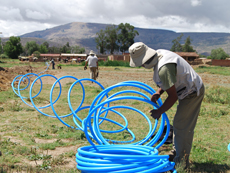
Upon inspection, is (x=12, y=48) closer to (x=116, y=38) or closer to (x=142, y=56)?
(x=116, y=38)

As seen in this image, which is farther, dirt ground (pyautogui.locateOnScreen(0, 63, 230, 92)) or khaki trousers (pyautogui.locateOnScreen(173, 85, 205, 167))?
dirt ground (pyautogui.locateOnScreen(0, 63, 230, 92))

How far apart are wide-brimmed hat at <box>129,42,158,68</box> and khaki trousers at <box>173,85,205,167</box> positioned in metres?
0.78

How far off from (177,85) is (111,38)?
97.5 meters

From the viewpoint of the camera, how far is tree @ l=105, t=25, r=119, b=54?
97.6 m

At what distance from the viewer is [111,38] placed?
9900cm

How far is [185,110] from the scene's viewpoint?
3598 mm

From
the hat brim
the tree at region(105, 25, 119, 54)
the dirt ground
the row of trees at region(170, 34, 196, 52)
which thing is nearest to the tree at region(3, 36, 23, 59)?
the tree at region(105, 25, 119, 54)

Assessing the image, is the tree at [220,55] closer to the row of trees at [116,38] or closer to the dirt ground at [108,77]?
the row of trees at [116,38]

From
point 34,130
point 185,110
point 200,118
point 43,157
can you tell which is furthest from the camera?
point 200,118

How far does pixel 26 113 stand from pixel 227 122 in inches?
238

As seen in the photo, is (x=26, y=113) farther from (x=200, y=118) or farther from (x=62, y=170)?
(x=200, y=118)

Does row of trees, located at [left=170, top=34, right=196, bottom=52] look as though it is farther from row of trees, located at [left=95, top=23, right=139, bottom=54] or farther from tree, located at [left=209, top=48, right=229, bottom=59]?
row of trees, located at [left=95, top=23, right=139, bottom=54]

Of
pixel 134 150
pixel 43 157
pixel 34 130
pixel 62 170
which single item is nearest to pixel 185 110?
pixel 134 150

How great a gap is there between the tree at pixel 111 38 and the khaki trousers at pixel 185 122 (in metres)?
96.2
